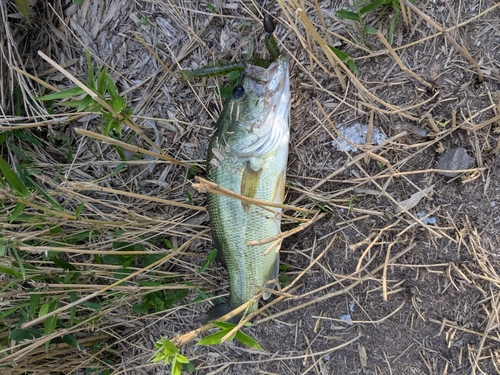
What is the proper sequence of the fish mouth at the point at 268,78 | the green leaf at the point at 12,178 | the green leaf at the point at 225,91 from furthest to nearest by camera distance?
the green leaf at the point at 225,91 < the fish mouth at the point at 268,78 < the green leaf at the point at 12,178

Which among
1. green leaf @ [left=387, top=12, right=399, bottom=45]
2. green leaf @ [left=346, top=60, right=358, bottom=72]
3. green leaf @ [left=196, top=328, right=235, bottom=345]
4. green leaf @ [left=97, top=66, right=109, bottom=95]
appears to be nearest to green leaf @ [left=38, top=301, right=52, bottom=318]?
green leaf @ [left=196, top=328, right=235, bottom=345]

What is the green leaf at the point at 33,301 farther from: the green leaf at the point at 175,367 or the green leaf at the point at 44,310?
the green leaf at the point at 175,367

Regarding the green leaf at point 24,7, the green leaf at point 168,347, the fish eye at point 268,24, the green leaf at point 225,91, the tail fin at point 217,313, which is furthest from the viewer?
the green leaf at point 24,7

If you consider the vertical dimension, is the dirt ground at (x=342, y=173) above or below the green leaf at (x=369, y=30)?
below

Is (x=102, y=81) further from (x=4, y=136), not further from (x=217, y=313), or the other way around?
(x=217, y=313)

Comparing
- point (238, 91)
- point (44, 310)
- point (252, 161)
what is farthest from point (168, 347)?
point (238, 91)

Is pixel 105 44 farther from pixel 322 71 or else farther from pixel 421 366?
pixel 421 366

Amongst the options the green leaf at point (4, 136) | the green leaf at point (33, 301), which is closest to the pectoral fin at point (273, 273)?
the green leaf at point (33, 301)
